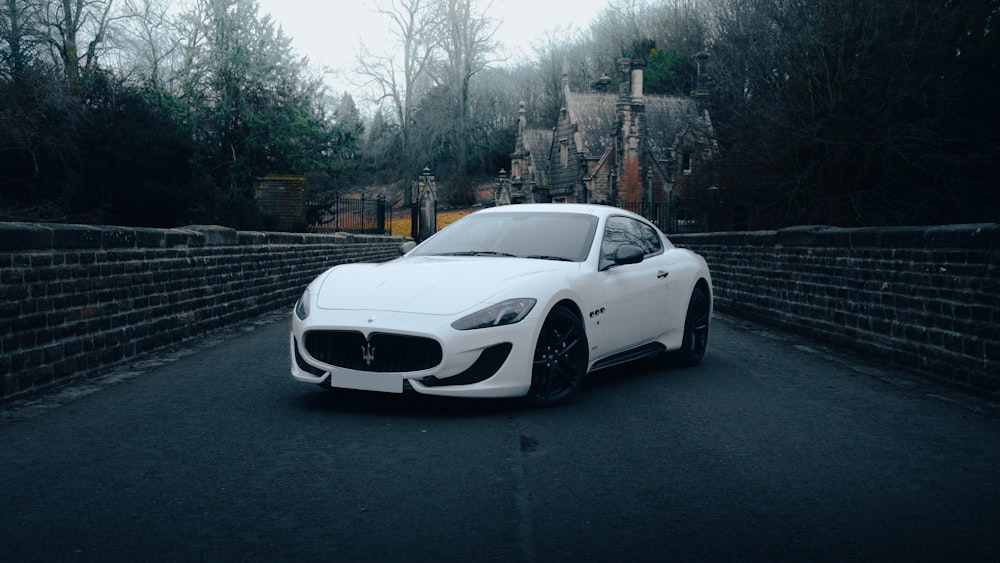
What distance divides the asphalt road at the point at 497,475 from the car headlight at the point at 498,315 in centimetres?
63

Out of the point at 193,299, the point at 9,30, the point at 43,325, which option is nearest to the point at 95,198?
the point at 9,30

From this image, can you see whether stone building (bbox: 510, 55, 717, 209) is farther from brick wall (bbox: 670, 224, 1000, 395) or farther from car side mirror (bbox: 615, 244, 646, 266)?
car side mirror (bbox: 615, 244, 646, 266)

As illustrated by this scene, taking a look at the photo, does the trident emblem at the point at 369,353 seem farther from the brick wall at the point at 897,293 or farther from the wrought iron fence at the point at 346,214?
the wrought iron fence at the point at 346,214

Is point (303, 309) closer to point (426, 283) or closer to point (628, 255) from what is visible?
point (426, 283)

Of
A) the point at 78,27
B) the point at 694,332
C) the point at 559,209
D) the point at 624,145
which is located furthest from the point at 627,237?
the point at 624,145

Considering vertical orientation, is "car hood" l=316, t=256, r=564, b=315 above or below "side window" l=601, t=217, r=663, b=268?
below

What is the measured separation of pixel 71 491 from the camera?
4.27 metres

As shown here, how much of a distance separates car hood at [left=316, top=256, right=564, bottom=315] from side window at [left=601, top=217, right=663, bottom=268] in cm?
61

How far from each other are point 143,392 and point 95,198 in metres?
14.8

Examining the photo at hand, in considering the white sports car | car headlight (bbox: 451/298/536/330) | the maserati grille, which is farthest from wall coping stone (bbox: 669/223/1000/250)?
the maserati grille

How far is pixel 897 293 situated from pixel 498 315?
505cm

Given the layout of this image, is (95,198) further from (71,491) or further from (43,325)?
(71,491)

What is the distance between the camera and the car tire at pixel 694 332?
8500 mm

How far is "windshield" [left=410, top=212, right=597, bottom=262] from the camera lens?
7.10 meters
